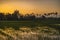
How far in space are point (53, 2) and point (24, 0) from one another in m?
0.62

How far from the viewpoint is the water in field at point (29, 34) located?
8.63ft

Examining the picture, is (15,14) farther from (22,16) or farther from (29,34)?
(29,34)

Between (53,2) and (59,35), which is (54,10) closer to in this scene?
(53,2)

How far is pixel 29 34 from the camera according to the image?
2.66m

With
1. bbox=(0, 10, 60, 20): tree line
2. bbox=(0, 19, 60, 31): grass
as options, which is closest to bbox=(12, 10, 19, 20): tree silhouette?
bbox=(0, 10, 60, 20): tree line

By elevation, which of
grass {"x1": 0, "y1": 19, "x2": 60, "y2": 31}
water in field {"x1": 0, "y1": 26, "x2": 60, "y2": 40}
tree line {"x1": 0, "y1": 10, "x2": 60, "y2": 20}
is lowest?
water in field {"x1": 0, "y1": 26, "x2": 60, "y2": 40}

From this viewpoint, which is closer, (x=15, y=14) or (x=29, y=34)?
(x=29, y=34)

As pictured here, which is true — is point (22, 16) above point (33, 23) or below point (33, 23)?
above

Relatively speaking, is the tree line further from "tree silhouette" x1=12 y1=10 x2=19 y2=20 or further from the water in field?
the water in field

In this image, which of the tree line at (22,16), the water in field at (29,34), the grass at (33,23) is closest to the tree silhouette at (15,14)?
the tree line at (22,16)

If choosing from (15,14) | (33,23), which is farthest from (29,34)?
(15,14)

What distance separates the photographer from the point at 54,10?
2814 mm

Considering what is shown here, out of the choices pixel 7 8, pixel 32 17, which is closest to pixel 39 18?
pixel 32 17

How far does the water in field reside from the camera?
263 centimetres
